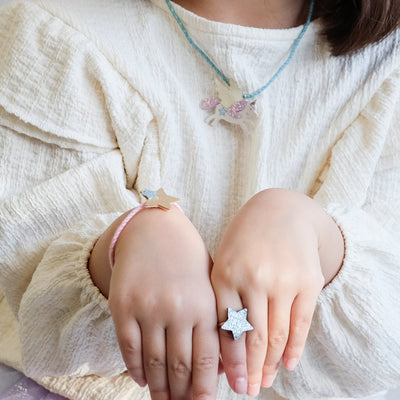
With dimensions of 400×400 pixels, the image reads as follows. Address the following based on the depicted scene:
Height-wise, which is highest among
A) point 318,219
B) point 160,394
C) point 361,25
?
point 361,25

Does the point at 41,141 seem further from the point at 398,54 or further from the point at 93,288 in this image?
the point at 398,54

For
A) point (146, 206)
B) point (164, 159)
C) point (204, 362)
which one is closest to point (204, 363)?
point (204, 362)

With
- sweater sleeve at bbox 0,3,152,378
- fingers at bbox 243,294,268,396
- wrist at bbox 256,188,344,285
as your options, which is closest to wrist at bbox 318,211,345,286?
wrist at bbox 256,188,344,285

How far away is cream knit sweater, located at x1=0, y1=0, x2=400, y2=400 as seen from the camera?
54 cm

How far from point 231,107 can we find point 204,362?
0.34m

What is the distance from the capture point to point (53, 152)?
608 mm

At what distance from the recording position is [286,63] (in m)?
0.66

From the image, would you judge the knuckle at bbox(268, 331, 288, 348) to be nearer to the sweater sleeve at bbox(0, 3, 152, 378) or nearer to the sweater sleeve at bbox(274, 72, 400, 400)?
the sweater sleeve at bbox(274, 72, 400, 400)

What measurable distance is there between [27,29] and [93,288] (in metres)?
0.31

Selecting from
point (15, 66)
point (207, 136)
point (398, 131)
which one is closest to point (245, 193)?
point (207, 136)

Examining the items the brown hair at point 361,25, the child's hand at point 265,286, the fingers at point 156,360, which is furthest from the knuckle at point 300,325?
the brown hair at point 361,25

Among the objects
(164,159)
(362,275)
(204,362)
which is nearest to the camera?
(204,362)

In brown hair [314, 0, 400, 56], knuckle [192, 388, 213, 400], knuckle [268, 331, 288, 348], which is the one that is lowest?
knuckle [192, 388, 213, 400]

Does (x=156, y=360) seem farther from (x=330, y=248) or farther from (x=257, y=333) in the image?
(x=330, y=248)
